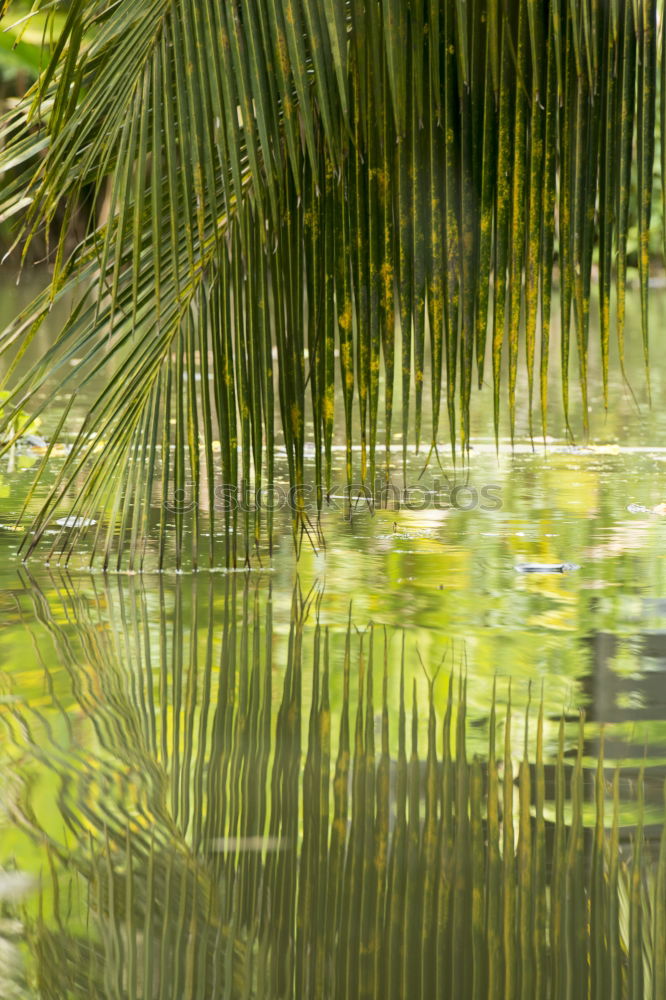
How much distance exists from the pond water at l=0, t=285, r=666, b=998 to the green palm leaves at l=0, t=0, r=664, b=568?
319 mm

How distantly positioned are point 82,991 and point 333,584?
1.27 metres

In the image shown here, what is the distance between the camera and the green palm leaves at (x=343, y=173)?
1630 millimetres

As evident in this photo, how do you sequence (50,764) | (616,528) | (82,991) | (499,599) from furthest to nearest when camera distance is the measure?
1. (616,528)
2. (499,599)
3. (50,764)
4. (82,991)

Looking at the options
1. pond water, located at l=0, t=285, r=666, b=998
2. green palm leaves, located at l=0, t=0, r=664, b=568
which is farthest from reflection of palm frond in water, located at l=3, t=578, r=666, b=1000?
green palm leaves, located at l=0, t=0, r=664, b=568

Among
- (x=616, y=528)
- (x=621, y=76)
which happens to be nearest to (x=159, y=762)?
(x=621, y=76)

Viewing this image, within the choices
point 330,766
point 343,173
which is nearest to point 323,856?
point 330,766

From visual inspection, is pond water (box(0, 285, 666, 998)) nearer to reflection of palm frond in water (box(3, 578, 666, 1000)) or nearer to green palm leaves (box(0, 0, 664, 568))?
reflection of palm frond in water (box(3, 578, 666, 1000))

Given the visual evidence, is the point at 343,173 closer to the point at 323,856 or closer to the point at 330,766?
the point at 330,766

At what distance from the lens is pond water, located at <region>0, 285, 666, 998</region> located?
1133 mm

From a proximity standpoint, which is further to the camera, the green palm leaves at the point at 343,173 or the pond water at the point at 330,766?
the green palm leaves at the point at 343,173

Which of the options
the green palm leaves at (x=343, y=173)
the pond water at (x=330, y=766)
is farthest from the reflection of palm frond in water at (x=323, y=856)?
the green palm leaves at (x=343, y=173)

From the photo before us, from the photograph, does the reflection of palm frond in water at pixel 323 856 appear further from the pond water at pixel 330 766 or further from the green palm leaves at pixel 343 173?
the green palm leaves at pixel 343 173

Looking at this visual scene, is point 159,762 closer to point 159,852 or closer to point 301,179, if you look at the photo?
point 159,852

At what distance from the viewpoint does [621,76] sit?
1.69m
